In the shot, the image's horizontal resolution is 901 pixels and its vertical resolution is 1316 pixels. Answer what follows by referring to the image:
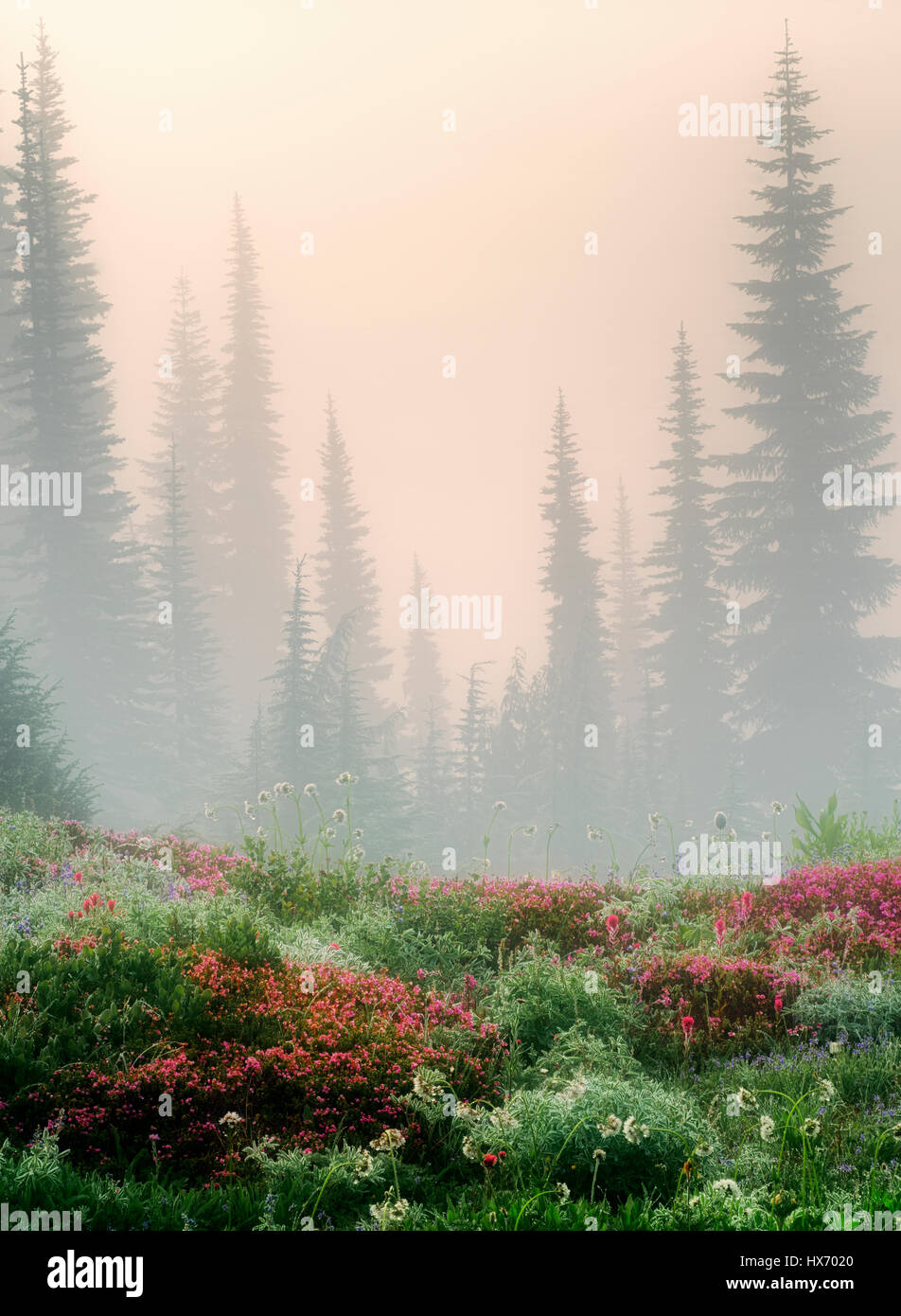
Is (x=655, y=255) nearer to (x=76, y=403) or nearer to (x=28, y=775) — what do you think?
(x=76, y=403)

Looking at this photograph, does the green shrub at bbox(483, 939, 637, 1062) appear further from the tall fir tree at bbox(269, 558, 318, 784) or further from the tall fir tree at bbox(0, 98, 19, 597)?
the tall fir tree at bbox(0, 98, 19, 597)

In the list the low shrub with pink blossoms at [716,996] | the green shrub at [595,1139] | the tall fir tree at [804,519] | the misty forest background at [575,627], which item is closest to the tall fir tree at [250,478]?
the misty forest background at [575,627]

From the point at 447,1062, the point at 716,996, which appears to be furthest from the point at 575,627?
the point at 447,1062

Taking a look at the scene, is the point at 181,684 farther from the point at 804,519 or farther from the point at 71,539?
the point at 804,519

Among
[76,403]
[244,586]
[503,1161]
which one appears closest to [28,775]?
[503,1161]

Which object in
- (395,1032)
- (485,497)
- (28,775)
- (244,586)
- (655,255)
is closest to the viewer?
(395,1032)

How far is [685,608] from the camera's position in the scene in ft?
95.2

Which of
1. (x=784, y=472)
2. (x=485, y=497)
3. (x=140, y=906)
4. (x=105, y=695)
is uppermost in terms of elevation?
(x=485, y=497)

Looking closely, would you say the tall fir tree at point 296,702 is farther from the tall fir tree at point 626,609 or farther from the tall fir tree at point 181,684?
the tall fir tree at point 626,609

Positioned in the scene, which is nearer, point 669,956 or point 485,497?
point 669,956

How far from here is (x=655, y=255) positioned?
44625 mm

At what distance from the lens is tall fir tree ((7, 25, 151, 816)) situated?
29.4m

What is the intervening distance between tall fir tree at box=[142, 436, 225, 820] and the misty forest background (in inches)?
3.6

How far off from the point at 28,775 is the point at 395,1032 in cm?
1102
